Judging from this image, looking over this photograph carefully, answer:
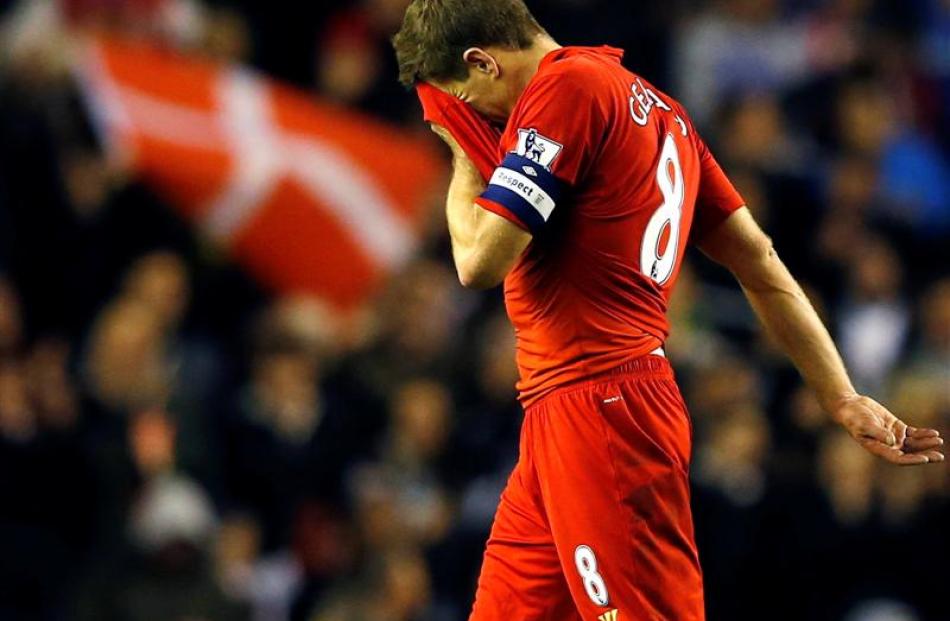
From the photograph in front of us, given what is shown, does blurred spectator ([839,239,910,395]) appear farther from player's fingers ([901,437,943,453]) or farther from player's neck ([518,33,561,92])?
player's neck ([518,33,561,92])

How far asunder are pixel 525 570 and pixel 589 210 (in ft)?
2.92

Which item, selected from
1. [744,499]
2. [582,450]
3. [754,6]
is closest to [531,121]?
[582,450]

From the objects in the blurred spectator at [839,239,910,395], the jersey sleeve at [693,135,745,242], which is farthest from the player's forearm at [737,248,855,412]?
the blurred spectator at [839,239,910,395]

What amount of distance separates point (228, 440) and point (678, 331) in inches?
94.0

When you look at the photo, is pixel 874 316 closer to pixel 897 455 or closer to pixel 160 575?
pixel 160 575

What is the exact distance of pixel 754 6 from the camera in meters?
11.7

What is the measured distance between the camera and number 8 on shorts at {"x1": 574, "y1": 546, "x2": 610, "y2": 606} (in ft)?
14.4

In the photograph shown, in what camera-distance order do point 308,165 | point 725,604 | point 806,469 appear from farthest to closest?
point 308,165 < point 806,469 < point 725,604

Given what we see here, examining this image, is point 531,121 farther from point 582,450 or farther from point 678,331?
point 678,331

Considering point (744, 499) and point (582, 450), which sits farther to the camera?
point (744, 499)

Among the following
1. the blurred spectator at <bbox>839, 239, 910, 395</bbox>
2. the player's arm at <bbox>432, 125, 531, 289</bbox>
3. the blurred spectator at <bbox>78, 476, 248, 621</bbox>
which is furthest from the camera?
the blurred spectator at <bbox>839, 239, 910, 395</bbox>

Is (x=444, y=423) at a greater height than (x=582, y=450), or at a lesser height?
lesser

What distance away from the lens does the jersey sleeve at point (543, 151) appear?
4227 millimetres

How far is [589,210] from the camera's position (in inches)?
173
